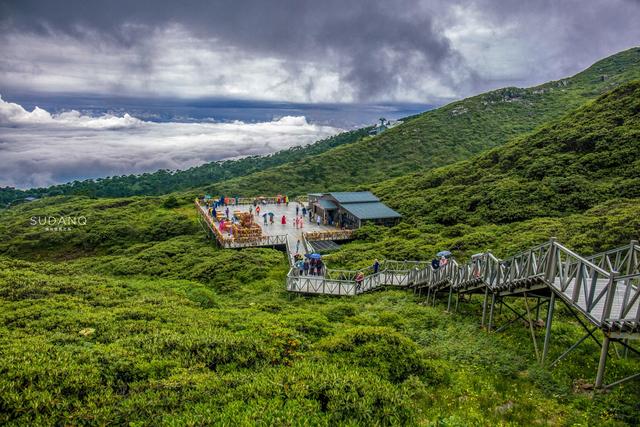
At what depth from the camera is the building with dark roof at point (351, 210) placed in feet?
135

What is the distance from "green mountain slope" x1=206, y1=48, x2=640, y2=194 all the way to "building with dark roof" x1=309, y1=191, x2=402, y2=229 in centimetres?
3835

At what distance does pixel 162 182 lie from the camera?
16562 cm

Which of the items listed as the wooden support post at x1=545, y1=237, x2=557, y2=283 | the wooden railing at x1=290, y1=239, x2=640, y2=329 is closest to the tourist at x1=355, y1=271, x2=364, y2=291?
the wooden railing at x1=290, y1=239, x2=640, y2=329

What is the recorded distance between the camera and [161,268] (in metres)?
31.9

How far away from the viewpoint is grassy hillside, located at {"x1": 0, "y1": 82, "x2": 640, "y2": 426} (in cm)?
787

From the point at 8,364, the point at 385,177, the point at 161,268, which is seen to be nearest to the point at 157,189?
the point at 385,177

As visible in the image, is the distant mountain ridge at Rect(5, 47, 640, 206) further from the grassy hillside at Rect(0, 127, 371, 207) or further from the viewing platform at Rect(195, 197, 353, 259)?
the viewing platform at Rect(195, 197, 353, 259)

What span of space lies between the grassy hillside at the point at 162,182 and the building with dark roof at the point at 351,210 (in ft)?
376

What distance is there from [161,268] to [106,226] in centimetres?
2282

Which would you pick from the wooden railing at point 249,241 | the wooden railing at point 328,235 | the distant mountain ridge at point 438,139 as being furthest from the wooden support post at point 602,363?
the distant mountain ridge at point 438,139

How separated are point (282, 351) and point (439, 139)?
4190 inches

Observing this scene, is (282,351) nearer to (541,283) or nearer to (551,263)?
(541,283)

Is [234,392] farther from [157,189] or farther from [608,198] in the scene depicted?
[157,189]

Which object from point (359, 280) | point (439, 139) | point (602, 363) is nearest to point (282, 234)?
point (359, 280)
